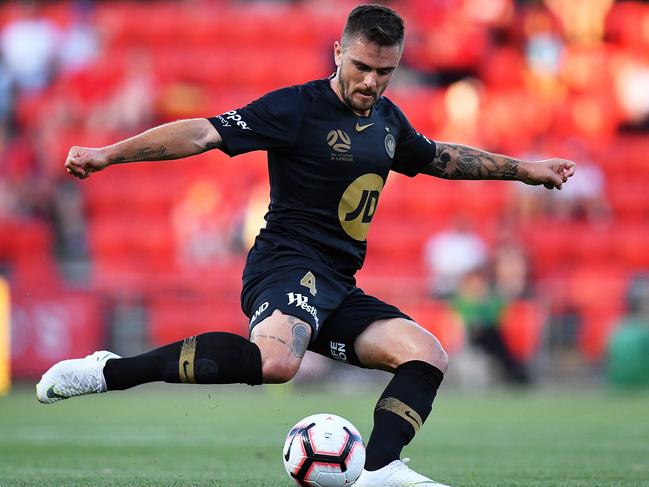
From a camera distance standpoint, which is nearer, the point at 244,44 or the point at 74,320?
the point at 74,320

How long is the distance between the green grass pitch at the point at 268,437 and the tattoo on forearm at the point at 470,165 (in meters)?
1.58

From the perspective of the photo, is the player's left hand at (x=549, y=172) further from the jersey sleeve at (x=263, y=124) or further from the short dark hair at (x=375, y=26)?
the jersey sleeve at (x=263, y=124)

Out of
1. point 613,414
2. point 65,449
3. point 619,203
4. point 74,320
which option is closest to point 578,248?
point 619,203

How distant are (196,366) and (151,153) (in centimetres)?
95

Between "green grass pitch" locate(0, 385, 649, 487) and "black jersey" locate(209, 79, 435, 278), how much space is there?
1203mm

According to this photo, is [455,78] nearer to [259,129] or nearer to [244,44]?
[244,44]

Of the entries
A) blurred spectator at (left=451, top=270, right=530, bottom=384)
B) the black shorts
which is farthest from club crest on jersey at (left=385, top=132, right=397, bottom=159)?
blurred spectator at (left=451, top=270, right=530, bottom=384)

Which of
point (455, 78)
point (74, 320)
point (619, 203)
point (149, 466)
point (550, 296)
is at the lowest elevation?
point (149, 466)

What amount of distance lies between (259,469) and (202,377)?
1698mm

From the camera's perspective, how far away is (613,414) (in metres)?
11.6

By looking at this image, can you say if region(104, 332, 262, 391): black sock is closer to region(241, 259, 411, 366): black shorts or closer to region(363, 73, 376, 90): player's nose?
region(241, 259, 411, 366): black shorts

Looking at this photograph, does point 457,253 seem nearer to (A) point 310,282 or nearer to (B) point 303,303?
(A) point 310,282

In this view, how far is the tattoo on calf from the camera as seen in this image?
17.8 feet

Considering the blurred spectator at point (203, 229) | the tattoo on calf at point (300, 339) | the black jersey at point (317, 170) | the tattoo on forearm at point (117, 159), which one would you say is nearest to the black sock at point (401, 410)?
the tattoo on calf at point (300, 339)
